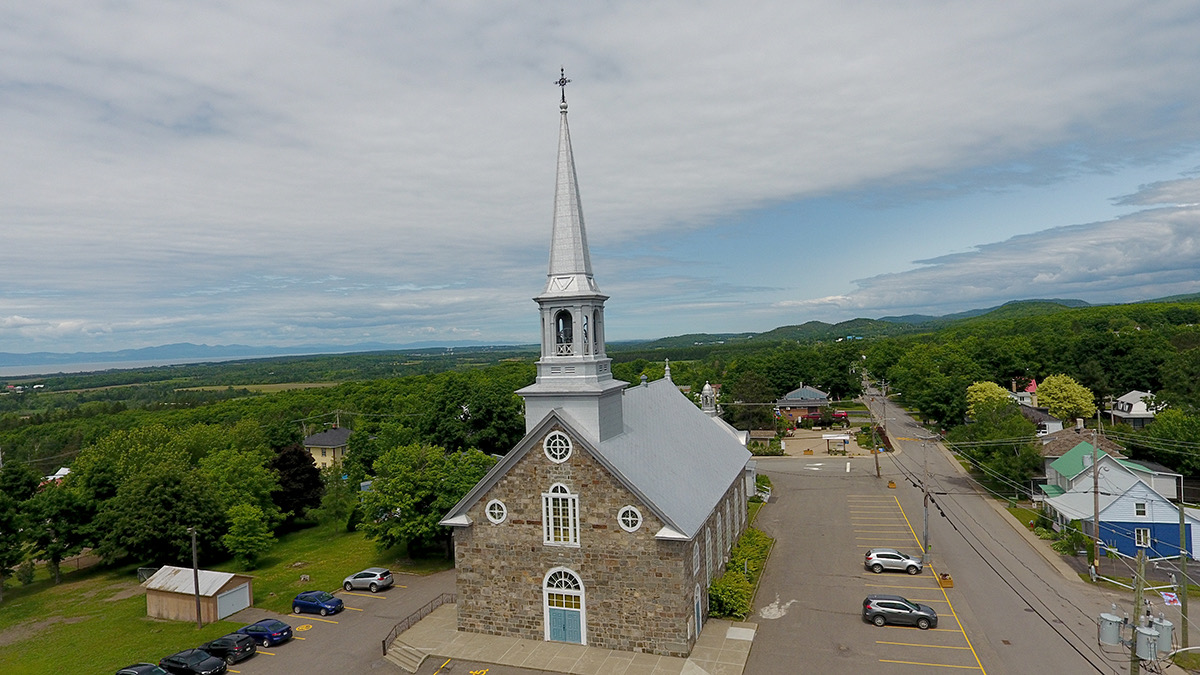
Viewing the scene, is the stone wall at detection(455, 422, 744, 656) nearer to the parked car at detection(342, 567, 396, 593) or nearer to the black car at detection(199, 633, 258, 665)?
the black car at detection(199, 633, 258, 665)

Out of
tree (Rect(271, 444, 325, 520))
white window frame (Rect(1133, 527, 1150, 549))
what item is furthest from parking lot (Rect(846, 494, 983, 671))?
tree (Rect(271, 444, 325, 520))

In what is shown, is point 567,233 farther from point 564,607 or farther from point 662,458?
point 564,607

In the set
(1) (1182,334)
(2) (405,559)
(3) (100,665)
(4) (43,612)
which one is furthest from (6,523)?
(1) (1182,334)

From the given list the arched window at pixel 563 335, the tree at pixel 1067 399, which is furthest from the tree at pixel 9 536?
the tree at pixel 1067 399

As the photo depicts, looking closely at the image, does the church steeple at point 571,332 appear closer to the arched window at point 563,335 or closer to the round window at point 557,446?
the arched window at point 563,335

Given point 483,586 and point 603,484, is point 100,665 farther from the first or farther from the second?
point 603,484
